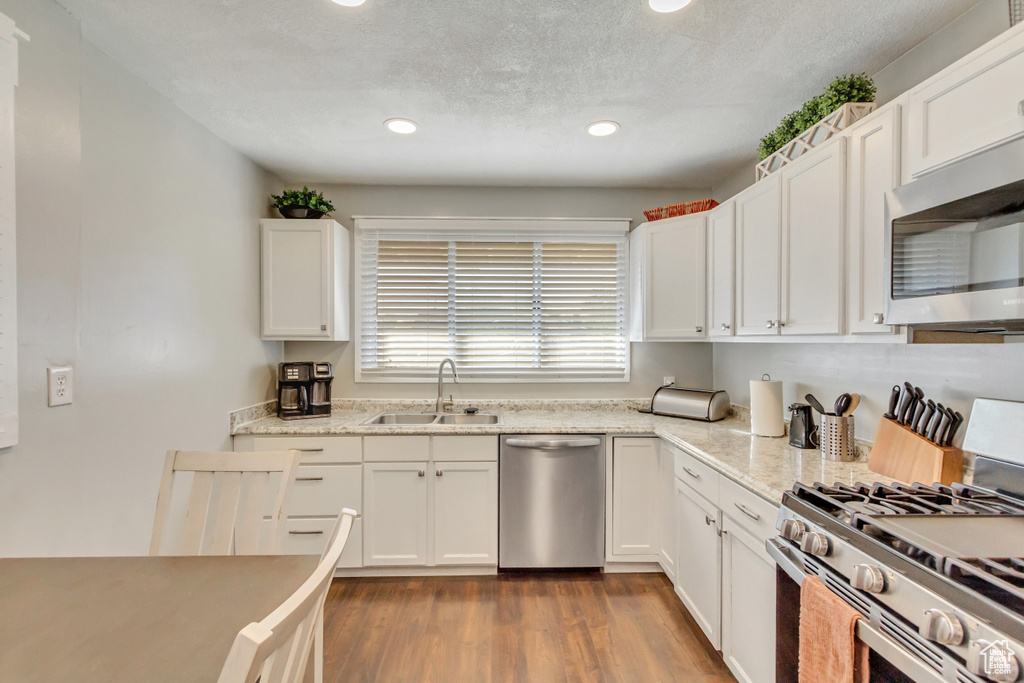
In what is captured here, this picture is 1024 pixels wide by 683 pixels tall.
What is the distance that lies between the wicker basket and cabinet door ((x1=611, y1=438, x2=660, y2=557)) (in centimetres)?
144

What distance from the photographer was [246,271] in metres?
2.79

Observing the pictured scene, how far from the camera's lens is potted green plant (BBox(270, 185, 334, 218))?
116 inches

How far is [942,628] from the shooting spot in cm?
83

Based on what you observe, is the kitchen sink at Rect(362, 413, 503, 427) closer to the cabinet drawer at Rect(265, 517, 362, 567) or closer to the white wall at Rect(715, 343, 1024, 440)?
the cabinet drawer at Rect(265, 517, 362, 567)

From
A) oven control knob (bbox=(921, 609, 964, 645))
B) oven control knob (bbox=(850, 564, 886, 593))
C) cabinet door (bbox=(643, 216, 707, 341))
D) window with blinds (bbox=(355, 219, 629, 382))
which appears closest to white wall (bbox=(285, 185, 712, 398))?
window with blinds (bbox=(355, 219, 629, 382))

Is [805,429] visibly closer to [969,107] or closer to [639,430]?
[639,430]

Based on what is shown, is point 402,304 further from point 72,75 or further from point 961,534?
point 961,534

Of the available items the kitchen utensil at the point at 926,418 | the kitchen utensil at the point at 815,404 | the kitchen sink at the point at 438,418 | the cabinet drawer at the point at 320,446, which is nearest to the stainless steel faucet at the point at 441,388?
the kitchen sink at the point at 438,418

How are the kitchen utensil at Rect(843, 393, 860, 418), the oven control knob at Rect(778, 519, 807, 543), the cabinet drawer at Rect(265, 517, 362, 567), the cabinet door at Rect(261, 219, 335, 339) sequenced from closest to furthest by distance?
the oven control knob at Rect(778, 519, 807, 543)
the kitchen utensil at Rect(843, 393, 860, 418)
the cabinet drawer at Rect(265, 517, 362, 567)
the cabinet door at Rect(261, 219, 335, 339)

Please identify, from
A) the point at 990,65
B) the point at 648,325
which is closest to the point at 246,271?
the point at 648,325

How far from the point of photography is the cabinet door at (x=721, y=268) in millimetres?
2459

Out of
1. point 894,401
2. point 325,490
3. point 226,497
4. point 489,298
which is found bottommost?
point 325,490

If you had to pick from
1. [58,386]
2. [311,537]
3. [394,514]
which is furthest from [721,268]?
[58,386]

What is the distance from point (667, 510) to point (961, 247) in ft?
6.11
